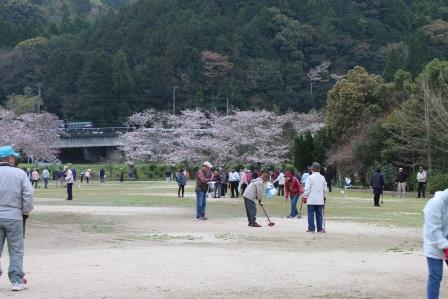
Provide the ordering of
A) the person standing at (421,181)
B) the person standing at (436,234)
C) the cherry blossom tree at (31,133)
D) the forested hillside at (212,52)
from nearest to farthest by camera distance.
Answer: 1. the person standing at (436,234)
2. the person standing at (421,181)
3. the cherry blossom tree at (31,133)
4. the forested hillside at (212,52)

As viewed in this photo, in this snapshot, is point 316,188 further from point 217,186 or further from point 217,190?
point 217,190

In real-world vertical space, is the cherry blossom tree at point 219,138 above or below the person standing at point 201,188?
above

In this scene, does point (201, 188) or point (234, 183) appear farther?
point (234, 183)

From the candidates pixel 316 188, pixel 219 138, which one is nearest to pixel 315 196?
pixel 316 188

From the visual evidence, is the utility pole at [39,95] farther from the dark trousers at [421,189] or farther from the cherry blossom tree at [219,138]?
the dark trousers at [421,189]

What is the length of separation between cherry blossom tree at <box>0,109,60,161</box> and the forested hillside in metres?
9.58

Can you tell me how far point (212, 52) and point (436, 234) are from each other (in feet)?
325

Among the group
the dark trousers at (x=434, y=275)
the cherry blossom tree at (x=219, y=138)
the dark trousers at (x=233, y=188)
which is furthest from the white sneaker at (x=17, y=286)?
the cherry blossom tree at (x=219, y=138)

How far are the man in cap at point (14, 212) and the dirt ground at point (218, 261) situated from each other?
0.25 meters

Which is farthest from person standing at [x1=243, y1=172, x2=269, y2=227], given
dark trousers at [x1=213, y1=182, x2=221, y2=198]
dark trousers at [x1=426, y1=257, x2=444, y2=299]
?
dark trousers at [x1=213, y1=182, x2=221, y2=198]

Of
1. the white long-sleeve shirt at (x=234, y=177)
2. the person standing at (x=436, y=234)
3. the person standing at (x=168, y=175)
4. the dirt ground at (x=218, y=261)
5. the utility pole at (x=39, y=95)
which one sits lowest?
the dirt ground at (x=218, y=261)

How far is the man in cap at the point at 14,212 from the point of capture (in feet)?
26.3

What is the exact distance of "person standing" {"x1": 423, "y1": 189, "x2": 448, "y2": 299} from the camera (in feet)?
20.9

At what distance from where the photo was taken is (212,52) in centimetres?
10419
